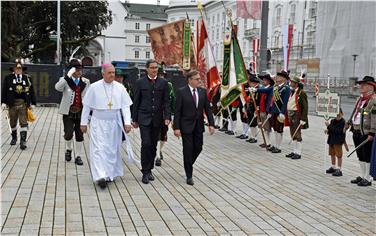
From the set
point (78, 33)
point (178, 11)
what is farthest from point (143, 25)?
point (78, 33)

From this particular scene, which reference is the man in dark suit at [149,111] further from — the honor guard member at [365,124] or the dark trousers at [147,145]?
the honor guard member at [365,124]

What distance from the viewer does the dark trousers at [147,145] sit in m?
8.09

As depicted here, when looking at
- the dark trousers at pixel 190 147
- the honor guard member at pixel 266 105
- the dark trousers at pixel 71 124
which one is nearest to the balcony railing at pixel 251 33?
the honor guard member at pixel 266 105

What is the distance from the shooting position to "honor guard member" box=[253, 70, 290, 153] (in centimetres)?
1159

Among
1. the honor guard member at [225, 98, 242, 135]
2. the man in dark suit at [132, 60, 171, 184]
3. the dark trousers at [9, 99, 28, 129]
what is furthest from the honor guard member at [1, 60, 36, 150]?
the honor guard member at [225, 98, 242, 135]

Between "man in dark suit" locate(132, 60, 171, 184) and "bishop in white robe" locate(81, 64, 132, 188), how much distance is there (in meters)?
0.25

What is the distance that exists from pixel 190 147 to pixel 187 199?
1.20 m

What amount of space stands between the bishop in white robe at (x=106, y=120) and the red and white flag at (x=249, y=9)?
7787mm

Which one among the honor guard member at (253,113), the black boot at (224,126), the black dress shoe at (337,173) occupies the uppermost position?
the honor guard member at (253,113)

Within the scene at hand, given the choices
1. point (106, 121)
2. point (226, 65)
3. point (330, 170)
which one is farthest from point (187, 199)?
point (226, 65)

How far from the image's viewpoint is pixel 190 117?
26.2 ft

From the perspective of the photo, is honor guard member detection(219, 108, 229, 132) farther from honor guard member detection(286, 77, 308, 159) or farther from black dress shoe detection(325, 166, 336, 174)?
black dress shoe detection(325, 166, 336, 174)

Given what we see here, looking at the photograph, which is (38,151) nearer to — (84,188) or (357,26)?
(84,188)

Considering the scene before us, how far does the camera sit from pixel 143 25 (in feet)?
387
